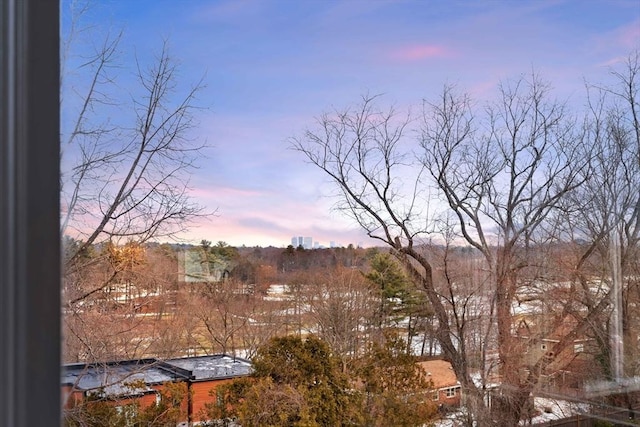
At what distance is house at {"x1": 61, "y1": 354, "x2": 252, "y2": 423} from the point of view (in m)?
1.79

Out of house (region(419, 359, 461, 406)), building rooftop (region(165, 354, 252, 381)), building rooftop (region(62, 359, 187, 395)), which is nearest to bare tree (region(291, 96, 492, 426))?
house (region(419, 359, 461, 406))

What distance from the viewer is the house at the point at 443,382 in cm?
237

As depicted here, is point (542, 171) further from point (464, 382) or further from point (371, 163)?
point (464, 382)

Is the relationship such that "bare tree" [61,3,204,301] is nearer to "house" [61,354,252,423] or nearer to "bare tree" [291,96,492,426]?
"house" [61,354,252,423]

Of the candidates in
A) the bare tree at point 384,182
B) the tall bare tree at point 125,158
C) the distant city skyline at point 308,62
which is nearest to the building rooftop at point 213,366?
the tall bare tree at point 125,158

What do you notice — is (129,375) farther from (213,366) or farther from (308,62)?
(308,62)

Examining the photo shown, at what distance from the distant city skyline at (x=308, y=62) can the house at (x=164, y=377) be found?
17.0 inches

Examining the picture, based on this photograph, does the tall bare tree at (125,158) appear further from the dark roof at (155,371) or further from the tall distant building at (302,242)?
the tall distant building at (302,242)

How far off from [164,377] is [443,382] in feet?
3.86

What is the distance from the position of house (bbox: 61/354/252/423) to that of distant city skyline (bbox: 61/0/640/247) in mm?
431

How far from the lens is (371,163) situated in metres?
2.40

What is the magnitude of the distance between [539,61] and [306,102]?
3.73ft

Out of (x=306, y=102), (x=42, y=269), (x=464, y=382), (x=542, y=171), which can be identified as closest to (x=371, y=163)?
(x=306, y=102)

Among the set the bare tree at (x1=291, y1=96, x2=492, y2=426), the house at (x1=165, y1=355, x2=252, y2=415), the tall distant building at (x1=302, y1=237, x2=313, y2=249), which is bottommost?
the house at (x1=165, y1=355, x2=252, y2=415)
